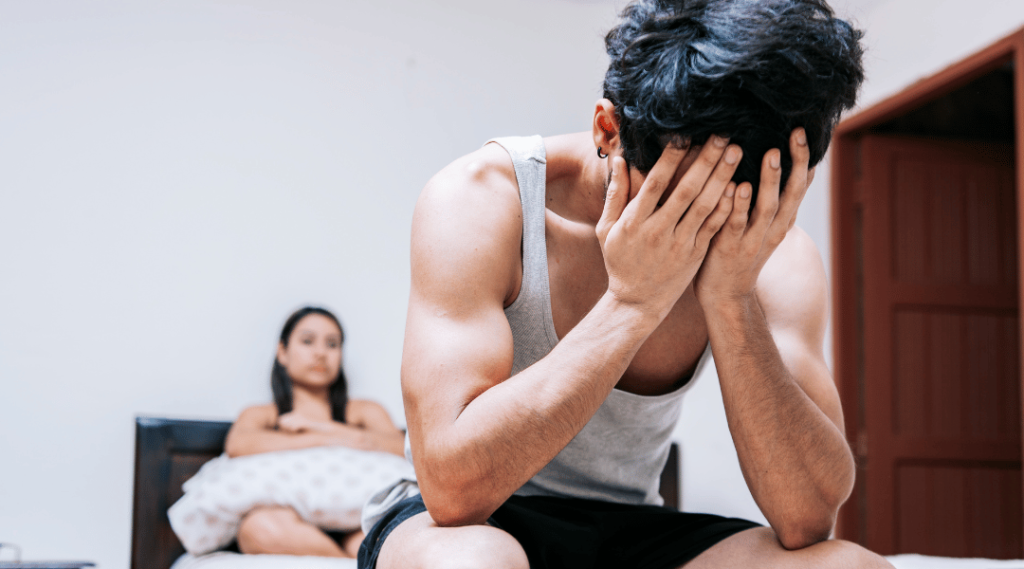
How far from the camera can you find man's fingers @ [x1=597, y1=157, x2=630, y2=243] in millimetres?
834

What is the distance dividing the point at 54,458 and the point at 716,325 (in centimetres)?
225

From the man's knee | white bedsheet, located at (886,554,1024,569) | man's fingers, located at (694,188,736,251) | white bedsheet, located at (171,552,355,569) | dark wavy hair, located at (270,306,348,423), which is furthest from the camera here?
dark wavy hair, located at (270,306,348,423)

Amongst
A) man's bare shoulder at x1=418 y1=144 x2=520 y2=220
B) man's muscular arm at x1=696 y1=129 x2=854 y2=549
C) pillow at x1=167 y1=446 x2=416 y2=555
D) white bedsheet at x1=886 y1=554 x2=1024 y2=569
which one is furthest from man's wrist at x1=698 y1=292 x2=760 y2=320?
pillow at x1=167 y1=446 x2=416 y2=555

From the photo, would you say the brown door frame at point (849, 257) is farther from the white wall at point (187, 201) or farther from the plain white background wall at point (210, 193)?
the white wall at point (187, 201)

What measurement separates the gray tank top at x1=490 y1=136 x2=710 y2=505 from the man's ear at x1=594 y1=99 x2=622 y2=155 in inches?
3.6

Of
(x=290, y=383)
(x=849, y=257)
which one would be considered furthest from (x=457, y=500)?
(x=849, y=257)

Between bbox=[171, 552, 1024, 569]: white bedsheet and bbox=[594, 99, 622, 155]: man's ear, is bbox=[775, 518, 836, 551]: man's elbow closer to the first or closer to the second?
bbox=[594, 99, 622, 155]: man's ear

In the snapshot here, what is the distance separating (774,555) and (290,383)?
1854 mm

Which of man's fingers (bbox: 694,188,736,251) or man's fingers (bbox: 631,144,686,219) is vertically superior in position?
man's fingers (bbox: 631,144,686,219)

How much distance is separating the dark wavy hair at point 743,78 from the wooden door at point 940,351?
97.6 inches

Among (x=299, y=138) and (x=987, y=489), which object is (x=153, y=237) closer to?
(x=299, y=138)

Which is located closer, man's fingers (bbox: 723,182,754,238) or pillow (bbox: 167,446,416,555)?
man's fingers (bbox: 723,182,754,238)

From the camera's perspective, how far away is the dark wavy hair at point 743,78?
2.45 ft

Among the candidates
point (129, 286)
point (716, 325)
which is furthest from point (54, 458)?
point (716, 325)
